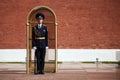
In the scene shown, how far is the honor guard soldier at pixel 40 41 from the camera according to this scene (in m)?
17.2

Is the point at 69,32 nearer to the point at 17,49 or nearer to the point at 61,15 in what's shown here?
the point at 61,15

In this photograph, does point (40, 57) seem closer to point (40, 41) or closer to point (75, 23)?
point (40, 41)

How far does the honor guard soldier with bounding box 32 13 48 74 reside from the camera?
17.2 meters

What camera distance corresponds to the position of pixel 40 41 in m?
17.2

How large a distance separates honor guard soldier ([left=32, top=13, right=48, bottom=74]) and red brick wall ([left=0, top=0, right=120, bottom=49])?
5849 millimetres

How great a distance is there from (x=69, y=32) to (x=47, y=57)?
13.7ft

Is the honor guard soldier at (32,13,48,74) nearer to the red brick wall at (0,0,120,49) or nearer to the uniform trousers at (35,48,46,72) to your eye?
the uniform trousers at (35,48,46,72)

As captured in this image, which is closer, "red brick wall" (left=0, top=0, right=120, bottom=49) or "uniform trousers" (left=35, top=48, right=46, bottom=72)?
"uniform trousers" (left=35, top=48, right=46, bottom=72)

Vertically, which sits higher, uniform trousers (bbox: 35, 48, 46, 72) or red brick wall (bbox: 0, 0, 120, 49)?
red brick wall (bbox: 0, 0, 120, 49)

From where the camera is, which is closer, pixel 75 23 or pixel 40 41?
pixel 40 41

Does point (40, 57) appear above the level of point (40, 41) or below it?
below

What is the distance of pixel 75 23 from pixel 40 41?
20.2 ft

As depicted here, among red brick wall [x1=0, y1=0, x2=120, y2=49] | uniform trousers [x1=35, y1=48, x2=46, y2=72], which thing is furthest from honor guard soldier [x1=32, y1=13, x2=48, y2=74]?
red brick wall [x1=0, y1=0, x2=120, y2=49]

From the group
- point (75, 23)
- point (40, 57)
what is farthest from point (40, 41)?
point (75, 23)
